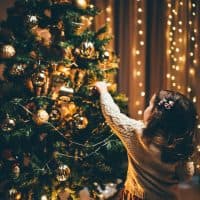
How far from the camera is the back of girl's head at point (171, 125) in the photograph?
5.70 ft

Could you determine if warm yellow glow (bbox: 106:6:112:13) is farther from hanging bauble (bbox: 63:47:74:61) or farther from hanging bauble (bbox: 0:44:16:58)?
hanging bauble (bbox: 0:44:16:58)

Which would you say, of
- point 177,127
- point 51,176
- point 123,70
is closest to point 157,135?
point 177,127

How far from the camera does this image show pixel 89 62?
2.20 meters

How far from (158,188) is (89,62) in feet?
2.49

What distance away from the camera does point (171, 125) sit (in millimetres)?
1734

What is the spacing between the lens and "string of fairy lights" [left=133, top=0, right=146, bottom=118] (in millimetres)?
3258

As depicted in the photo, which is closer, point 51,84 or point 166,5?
point 51,84

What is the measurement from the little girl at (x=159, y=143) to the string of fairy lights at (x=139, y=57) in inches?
57.3

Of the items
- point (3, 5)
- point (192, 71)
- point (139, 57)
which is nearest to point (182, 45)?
point (192, 71)

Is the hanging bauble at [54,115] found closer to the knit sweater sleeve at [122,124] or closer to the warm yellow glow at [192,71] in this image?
the knit sweater sleeve at [122,124]

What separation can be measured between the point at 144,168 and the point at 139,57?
5.39 feet

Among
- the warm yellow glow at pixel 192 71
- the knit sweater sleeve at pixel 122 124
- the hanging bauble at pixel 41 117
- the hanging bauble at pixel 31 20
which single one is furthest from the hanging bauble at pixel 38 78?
the warm yellow glow at pixel 192 71

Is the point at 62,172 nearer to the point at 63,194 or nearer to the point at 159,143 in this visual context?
the point at 159,143

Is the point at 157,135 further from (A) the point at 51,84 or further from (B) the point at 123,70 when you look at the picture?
(B) the point at 123,70
